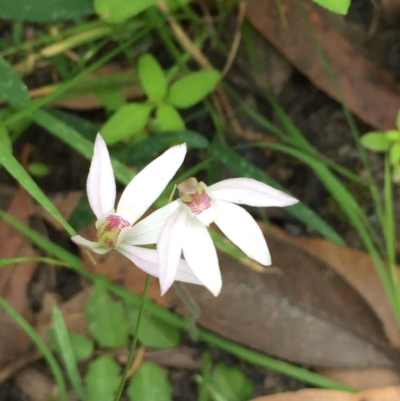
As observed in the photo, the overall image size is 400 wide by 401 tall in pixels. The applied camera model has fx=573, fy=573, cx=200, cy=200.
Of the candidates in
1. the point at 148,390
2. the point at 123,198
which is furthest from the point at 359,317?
the point at 123,198

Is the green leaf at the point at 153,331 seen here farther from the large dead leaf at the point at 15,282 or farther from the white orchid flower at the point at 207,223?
the white orchid flower at the point at 207,223

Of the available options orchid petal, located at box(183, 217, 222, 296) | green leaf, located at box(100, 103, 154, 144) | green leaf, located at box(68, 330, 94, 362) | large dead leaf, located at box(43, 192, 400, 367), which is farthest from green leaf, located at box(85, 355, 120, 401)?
orchid petal, located at box(183, 217, 222, 296)

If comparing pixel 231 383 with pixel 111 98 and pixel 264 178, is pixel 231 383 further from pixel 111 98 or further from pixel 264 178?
pixel 111 98

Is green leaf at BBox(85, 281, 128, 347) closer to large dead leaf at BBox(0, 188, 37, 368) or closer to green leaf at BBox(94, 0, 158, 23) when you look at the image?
large dead leaf at BBox(0, 188, 37, 368)

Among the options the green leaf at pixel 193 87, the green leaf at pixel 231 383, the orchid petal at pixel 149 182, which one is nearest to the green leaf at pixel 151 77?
the green leaf at pixel 193 87

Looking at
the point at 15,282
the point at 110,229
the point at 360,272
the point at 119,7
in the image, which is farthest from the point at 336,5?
the point at 15,282

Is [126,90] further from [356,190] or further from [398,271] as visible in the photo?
[398,271]
